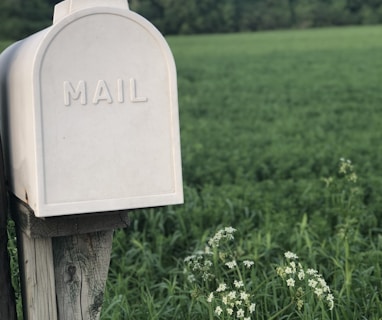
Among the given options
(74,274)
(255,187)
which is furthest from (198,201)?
(74,274)

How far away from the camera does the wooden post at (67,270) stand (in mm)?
1909

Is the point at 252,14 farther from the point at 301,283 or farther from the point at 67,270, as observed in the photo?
the point at 67,270

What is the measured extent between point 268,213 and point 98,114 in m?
3.24

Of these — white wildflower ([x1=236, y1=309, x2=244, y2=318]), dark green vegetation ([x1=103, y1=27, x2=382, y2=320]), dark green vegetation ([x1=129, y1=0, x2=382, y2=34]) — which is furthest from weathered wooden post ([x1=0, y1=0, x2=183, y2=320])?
dark green vegetation ([x1=129, y1=0, x2=382, y2=34])

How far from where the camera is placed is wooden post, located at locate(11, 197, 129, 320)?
191cm

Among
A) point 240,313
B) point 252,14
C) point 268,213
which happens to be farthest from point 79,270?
point 252,14

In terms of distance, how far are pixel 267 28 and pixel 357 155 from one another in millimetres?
42479

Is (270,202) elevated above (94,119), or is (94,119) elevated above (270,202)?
(94,119)

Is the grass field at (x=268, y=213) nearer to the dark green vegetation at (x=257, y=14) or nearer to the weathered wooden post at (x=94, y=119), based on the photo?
the weathered wooden post at (x=94, y=119)

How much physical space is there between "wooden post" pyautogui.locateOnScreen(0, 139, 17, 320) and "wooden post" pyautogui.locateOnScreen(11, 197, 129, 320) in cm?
5

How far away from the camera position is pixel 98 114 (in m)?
1.74

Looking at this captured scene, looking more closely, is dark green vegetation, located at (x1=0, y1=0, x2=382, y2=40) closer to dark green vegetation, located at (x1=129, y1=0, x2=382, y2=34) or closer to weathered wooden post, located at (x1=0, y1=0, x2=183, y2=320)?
dark green vegetation, located at (x1=129, y1=0, x2=382, y2=34)

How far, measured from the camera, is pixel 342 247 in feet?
13.2

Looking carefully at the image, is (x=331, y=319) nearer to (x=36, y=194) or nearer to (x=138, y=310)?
(x=138, y=310)
